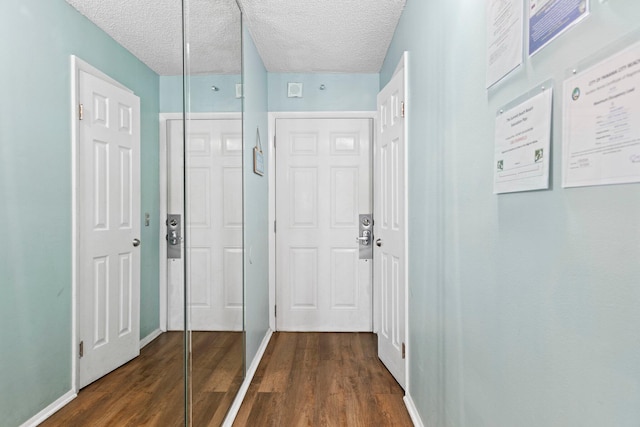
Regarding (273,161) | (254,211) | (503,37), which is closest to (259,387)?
(254,211)

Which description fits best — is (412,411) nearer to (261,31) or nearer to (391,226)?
(391,226)

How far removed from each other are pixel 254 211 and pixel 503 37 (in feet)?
7.62

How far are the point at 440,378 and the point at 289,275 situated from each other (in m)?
2.27

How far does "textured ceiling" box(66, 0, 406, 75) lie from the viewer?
1.07m

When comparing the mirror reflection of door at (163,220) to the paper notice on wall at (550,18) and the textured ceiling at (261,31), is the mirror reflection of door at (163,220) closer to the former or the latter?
the textured ceiling at (261,31)

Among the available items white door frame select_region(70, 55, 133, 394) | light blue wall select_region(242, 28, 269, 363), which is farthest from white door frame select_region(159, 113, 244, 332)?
light blue wall select_region(242, 28, 269, 363)

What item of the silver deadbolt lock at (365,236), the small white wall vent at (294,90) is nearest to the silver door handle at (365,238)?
the silver deadbolt lock at (365,236)

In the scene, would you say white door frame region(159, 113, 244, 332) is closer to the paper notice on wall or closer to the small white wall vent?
the paper notice on wall

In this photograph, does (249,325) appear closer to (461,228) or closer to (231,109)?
(231,109)

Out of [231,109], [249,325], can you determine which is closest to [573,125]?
[231,109]

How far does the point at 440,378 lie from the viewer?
5.81ft

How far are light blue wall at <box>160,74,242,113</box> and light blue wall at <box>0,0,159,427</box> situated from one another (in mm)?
506

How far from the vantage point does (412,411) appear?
227 centimetres

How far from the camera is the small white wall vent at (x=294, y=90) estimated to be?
3.79 metres
